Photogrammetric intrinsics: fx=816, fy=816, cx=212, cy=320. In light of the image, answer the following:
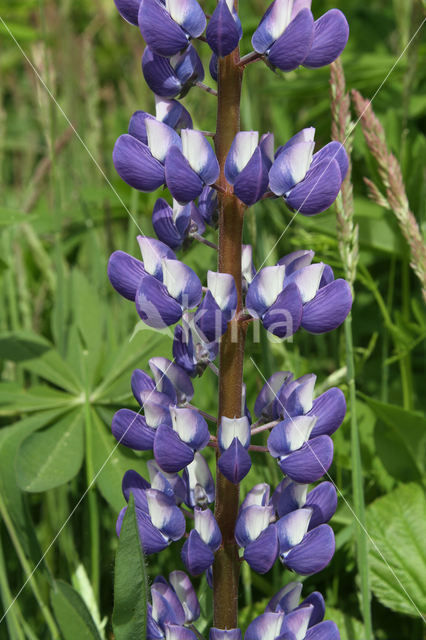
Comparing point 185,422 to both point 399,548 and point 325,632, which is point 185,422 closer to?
point 325,632

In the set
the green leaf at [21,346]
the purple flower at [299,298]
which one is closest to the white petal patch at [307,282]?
the purple flower at [299,298]

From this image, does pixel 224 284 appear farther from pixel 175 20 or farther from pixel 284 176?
pixel 175 20

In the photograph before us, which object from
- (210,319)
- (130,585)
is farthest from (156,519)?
(210,319)

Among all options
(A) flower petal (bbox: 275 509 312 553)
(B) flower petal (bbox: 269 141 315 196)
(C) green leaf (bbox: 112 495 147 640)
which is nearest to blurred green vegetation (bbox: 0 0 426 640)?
(C) green leaf (bbox: 112 495 147 640)

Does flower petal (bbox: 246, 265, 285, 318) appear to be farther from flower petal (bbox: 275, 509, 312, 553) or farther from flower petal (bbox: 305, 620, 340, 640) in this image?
flower petal (bbox: 305, 620, 340, 640)

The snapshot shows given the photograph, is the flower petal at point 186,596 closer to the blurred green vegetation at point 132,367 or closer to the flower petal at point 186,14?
the blurred green vegetation at point 132,367

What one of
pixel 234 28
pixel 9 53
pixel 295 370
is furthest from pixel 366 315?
pixel 9 53
